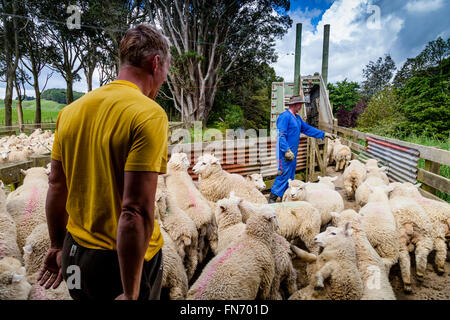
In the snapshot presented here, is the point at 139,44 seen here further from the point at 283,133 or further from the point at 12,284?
the point at 283,133

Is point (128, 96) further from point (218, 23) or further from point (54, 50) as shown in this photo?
point (218, 23)

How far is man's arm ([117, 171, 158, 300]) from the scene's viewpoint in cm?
92

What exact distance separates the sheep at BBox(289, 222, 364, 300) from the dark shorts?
59.2 inches

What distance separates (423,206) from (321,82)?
8295mm

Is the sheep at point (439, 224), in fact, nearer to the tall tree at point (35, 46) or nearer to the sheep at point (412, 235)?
the sheep at point (412, 235)

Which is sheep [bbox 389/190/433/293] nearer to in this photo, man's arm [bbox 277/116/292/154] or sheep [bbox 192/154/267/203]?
sheep [bbox 192/154/267/203]

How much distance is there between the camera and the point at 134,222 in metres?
0.93

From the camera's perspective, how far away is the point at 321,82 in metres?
10.5

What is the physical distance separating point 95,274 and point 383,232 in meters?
2.96

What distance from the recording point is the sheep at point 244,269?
1826 mm

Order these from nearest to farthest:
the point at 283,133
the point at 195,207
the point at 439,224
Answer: the point at 439,224 → the point at 195,207 → the point at 283,133

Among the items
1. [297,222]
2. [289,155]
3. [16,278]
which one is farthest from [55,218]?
[289,155]

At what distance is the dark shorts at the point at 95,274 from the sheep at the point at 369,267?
197 cm


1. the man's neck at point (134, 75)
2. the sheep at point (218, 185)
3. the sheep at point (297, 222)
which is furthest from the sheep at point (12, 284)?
the sheep at point (218, 185)
